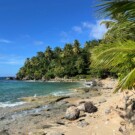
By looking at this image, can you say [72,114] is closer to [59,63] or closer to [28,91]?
[28,91]

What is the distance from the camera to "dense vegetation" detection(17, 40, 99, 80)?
89.4 metres

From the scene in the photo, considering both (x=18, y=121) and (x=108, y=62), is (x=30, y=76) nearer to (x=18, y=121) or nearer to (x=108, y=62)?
(x=18, y=121)

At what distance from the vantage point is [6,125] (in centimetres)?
1581

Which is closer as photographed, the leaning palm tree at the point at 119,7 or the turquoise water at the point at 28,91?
the leaning palm tree at the point at 119,7

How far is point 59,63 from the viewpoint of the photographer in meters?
100

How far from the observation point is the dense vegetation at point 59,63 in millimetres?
89400

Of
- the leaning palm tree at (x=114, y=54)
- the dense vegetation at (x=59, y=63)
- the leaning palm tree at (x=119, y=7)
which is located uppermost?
the dense vegetation at (x=59, y=63)

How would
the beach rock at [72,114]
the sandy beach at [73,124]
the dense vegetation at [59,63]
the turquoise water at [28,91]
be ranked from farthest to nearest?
the dense vegetation at [59,63]
the turquoise water at [28,91]
the beach rock at [72,114]
the sandy beach at [73,124]

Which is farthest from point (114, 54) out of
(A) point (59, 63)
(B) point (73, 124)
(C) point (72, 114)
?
(A) point (59, 63)

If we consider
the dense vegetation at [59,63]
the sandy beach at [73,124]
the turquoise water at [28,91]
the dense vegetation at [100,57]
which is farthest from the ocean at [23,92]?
the dense vegetation at [59,63]

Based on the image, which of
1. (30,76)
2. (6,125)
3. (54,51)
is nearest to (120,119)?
(6,125)

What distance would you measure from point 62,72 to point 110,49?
300 feet

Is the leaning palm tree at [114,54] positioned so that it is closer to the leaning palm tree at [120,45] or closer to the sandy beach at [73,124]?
the leaning palm tree at [120,45]

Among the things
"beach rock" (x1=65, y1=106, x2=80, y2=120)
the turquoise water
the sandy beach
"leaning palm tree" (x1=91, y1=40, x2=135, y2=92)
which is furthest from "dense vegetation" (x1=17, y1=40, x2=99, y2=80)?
"leaning palm tree" (x1=91, y1=40, x2=135, y2=92)
